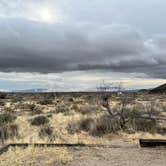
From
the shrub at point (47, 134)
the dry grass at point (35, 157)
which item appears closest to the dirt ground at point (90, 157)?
the dry grass at point (35, 157)

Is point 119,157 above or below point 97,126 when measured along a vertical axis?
below

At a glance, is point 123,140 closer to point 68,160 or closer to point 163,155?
point 163,155

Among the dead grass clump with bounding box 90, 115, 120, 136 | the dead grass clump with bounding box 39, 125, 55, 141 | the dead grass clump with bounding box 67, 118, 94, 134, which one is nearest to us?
the dead grass clump with bounding box 39, 125, 55, 141

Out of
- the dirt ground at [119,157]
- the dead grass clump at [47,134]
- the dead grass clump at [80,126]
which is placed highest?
the dead grass clump at [80,126]

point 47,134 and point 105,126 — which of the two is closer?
point 47,134

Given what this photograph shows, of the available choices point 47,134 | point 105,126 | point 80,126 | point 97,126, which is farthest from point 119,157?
point 80,126

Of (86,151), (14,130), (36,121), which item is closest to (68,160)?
(86,151)

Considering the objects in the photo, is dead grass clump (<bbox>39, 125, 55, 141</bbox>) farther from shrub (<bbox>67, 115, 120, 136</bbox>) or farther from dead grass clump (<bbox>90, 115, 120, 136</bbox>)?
dead grass clump (<bbox>90, 115, 120, 136</bbox>)

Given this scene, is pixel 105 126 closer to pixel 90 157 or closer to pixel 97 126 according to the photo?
pixel 97 126

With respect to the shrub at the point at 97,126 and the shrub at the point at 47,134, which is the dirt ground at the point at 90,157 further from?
the shrub at the point at 97,126

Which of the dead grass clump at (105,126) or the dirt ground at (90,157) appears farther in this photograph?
the dead grass clump at (105,126)

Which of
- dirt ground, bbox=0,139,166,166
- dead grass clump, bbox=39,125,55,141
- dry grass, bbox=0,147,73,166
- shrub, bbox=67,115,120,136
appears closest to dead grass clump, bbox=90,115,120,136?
shrub, bbox=67,115,120,136

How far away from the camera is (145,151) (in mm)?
13445

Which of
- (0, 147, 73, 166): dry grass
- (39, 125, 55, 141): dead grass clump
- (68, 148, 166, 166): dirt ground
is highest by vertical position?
(39, 125, 55, 141): dead grass clump
